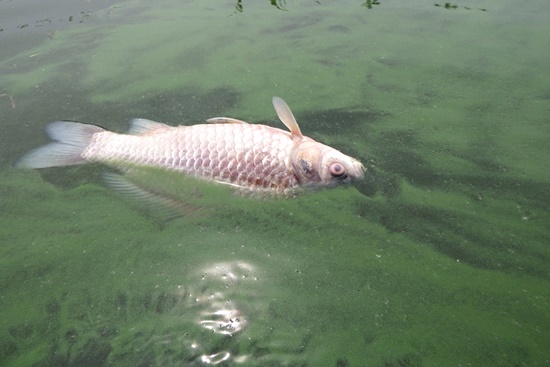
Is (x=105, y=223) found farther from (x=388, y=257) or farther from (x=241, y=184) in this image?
(x=388, y=257)

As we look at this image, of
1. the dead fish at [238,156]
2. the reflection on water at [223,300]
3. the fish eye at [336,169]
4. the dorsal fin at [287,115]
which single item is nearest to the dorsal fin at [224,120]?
the dead fish at [238,156]

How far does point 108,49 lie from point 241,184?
2.07 meters

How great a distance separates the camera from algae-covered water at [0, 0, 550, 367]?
5.40ft

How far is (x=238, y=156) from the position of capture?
2.21 m

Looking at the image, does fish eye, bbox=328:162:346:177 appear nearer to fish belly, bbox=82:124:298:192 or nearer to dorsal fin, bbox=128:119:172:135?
fish belly, bbox=82:124:298:192

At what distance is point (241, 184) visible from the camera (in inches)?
87.3

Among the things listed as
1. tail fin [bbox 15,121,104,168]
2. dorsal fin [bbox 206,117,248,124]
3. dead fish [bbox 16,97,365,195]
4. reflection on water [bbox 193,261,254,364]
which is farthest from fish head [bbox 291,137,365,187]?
tail fin [bbox 15,121,104,168]

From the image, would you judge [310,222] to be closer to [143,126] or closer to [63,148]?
A: [143,126]

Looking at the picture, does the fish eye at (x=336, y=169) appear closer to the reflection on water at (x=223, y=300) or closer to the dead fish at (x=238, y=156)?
the dead fish at (x=238, y=156)

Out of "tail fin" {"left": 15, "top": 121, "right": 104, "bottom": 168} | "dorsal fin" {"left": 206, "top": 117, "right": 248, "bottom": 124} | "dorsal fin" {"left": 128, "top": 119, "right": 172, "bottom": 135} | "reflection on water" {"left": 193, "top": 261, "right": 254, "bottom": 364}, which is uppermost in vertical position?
Result: "dorsal fin" {"left": 206, "top": 117, "right": 248, "bottom": 124}

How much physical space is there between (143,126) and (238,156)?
2.16ft

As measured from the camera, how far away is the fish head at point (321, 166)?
215cm

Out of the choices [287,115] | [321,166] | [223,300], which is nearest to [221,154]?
[287,115]

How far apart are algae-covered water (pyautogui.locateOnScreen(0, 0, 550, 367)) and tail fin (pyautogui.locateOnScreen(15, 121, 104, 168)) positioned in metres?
0.07
